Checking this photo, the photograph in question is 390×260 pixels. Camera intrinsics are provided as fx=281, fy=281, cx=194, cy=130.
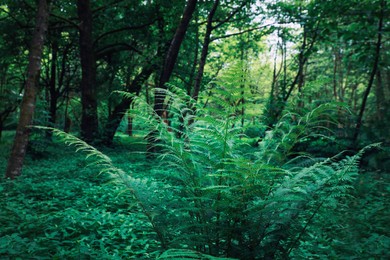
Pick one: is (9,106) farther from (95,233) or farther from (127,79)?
(95,233)

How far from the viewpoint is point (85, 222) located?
12.7 ft

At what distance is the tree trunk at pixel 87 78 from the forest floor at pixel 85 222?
587 centimetres

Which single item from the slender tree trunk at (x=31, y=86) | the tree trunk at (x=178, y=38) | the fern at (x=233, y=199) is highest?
the tree trunk at (x=178, y=38)

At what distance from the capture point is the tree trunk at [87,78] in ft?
38.0

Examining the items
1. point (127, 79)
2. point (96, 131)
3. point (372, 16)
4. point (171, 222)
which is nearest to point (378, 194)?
point (372, 16)

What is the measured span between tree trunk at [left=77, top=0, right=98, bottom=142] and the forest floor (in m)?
5.87

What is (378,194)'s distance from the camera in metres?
5.77

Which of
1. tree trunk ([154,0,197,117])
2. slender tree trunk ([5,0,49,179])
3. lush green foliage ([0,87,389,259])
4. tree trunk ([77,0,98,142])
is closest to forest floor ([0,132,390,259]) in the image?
lush green foliage ([0,87,389,259])

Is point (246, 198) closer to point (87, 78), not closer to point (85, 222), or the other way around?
point (85, 222)

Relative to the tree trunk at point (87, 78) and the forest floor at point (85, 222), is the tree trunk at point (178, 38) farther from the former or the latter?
the forest floor at point (85, 222)

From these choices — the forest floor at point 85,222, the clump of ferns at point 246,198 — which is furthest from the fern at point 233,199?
the forest floor at point 85,222

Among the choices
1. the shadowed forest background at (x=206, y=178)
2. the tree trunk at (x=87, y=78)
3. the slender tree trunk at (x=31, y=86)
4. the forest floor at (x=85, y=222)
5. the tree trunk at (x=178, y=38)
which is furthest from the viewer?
the tree trunk at (x=87, y=78)

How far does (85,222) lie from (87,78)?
935 cm

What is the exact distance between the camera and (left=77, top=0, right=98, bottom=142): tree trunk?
11.6 metres
